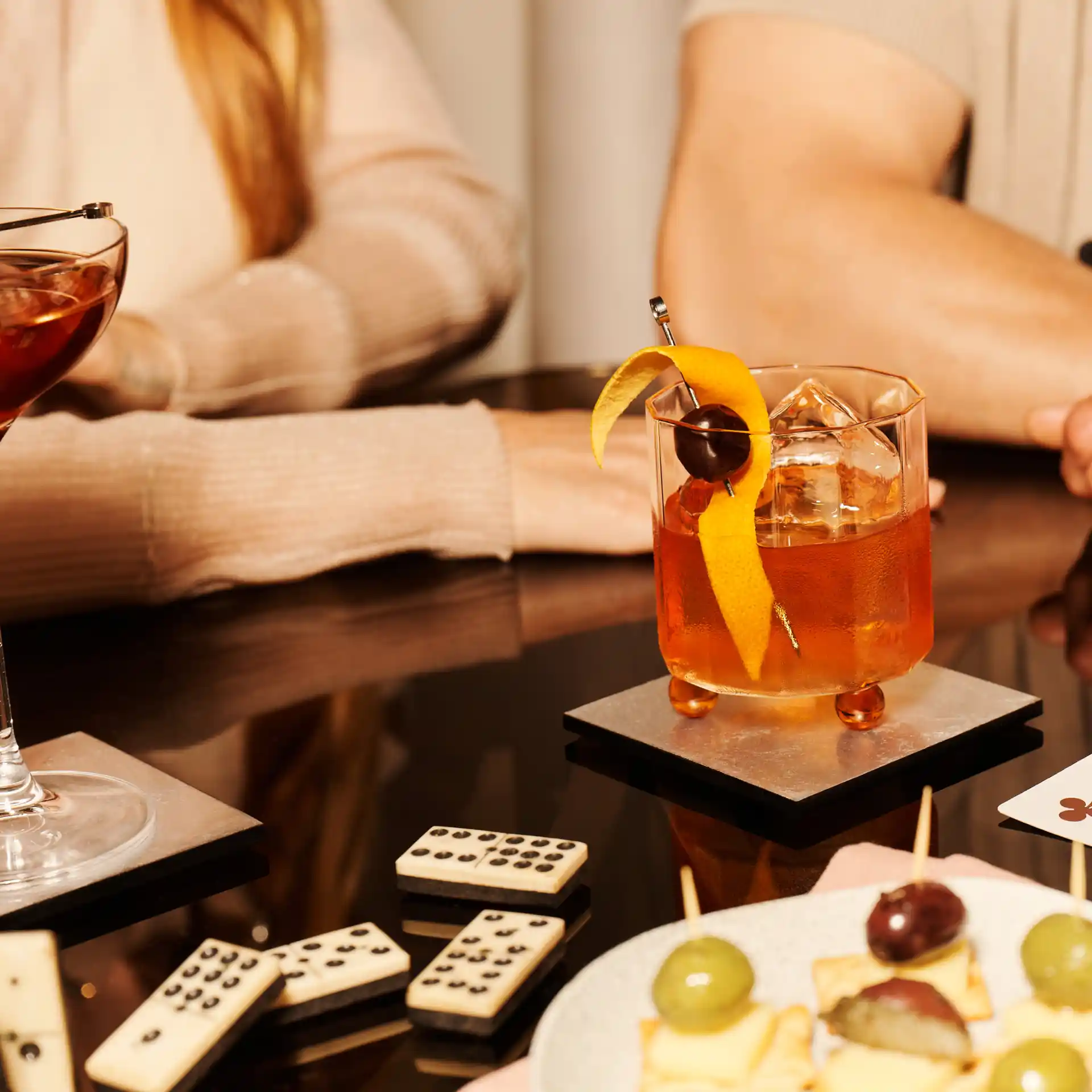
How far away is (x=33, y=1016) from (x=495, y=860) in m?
0.25

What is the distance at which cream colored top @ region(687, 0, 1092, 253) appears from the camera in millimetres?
1885

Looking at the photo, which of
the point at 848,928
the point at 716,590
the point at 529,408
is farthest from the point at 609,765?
the point at 529,408

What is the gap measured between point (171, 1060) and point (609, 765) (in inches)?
13.8

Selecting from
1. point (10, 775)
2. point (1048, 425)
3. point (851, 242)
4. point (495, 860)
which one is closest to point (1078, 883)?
point (495, 860)

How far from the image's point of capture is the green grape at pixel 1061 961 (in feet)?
1.67

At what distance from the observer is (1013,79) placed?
199 cm

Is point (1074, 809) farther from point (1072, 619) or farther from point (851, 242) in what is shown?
point (851, 242)

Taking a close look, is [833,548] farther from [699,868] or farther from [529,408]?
[529,408]

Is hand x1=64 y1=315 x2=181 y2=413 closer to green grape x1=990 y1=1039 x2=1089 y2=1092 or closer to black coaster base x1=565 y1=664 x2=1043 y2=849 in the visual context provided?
black coaster base x1=565 y1=664 x2=1043 y2=849

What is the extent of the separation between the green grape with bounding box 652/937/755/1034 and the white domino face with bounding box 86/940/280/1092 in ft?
0.57

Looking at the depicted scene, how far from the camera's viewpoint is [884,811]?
30.5 inches

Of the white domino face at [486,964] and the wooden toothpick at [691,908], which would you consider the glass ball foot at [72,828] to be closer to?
the white domino face at [486,964]

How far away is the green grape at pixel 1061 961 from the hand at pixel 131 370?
1298mm

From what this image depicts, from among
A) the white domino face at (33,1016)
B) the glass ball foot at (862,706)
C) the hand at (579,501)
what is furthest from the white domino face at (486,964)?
the hand at (579,501)
